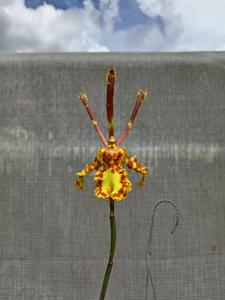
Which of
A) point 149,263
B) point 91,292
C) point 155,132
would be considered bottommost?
point 91,292

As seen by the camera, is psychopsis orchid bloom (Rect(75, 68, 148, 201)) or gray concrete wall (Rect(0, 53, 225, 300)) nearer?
psychopsis orchid bloom (Rect(75, 68, 148, 201))

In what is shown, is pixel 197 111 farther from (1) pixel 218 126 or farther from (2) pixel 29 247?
(2) pixel 29 247

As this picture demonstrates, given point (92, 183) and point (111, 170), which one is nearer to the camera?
point (111, 170)

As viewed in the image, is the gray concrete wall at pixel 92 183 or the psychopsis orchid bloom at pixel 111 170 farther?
the gray concrete wall at pixel 92 183

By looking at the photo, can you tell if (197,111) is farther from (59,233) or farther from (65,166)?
(59,233)

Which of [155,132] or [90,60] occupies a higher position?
[90,60]

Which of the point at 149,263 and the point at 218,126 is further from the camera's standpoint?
the point at 218,126

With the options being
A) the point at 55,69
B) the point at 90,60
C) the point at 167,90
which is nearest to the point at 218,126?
the point at 167,90
